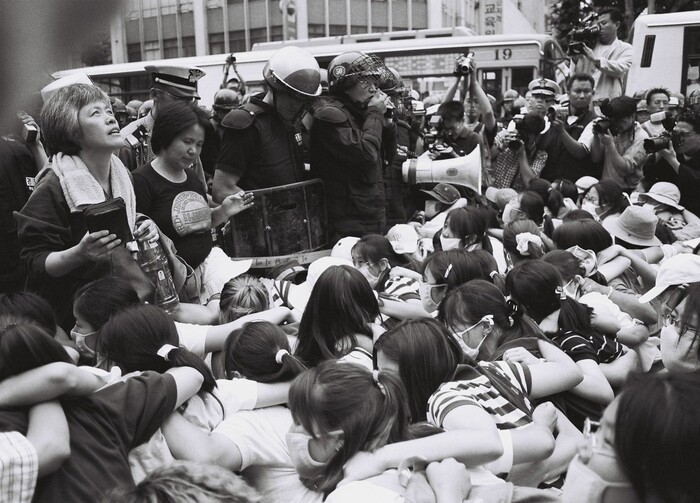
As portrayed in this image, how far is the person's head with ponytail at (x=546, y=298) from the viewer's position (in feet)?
9.68

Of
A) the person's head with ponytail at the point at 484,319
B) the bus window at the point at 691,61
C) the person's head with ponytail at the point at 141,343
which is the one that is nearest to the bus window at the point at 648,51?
the bus window at the point at 691,61

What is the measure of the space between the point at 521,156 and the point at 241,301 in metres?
3.78

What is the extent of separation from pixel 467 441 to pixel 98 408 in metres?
0.91

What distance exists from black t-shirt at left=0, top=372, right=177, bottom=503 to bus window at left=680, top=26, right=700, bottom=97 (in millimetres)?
10484

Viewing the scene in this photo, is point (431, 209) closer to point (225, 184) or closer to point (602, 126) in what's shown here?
point (602, 126)

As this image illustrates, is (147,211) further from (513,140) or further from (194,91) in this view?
(513,140)

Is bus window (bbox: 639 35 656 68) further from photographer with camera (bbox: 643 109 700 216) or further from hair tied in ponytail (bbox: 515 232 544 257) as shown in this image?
hair tied in ponytail (bbox: 515 232 544 257)

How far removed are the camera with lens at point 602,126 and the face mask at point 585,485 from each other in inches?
198

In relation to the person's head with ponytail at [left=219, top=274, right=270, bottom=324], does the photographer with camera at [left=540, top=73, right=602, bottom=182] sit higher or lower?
higher

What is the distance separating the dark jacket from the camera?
14.3 ft

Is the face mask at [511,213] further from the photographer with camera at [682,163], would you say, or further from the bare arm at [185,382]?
the bare arm at [185,382]

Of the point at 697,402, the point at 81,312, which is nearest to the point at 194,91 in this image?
the point at 81,312

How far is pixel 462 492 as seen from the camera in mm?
1660

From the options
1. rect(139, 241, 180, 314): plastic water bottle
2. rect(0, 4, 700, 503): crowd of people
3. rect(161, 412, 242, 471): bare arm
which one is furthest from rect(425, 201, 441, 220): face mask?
rect(161, 412, 242, 471): bare arm
